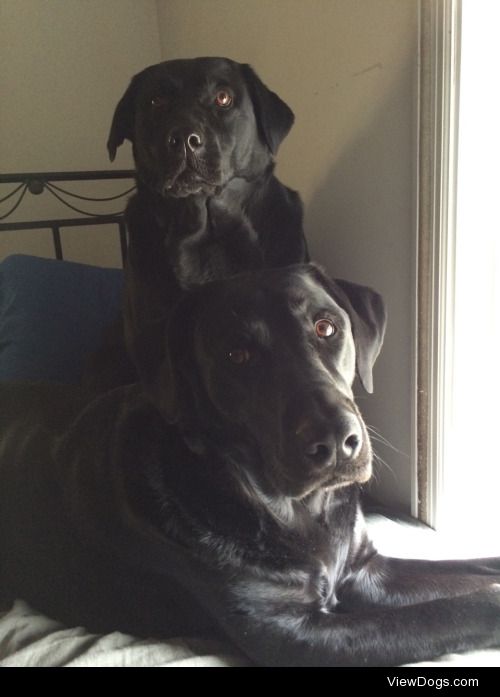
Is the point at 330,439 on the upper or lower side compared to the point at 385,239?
lower

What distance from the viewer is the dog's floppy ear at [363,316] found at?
1059 mm

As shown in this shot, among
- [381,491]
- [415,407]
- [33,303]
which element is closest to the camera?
[415,407]

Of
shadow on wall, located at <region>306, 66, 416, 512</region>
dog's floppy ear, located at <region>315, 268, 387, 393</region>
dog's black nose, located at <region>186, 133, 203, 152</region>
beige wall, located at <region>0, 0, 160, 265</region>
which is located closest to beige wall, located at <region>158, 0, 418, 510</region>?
shadow on wall, located at <region>306, 66, 416, 512</region>

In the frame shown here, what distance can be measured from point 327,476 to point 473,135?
2.38 feet

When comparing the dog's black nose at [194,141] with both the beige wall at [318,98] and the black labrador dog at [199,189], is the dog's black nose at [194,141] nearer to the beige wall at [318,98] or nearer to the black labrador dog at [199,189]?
the black labrador dog at [199,189]

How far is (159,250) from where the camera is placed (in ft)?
4.25

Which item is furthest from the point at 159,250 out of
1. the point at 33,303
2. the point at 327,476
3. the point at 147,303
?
the point at 327,476

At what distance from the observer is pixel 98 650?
978 millimetres

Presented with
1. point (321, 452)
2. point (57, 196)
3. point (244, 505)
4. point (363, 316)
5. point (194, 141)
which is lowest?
point (244, 505)

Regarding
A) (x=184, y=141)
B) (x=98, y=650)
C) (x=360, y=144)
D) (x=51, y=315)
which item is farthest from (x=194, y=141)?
(x=98, y=650)

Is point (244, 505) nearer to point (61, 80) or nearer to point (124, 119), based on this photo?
point (124, 119)

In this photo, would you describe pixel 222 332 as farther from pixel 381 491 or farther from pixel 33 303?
pixel 33 303

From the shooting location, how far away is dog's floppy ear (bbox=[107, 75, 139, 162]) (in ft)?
4.39

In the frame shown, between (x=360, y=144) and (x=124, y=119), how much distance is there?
495 mm
